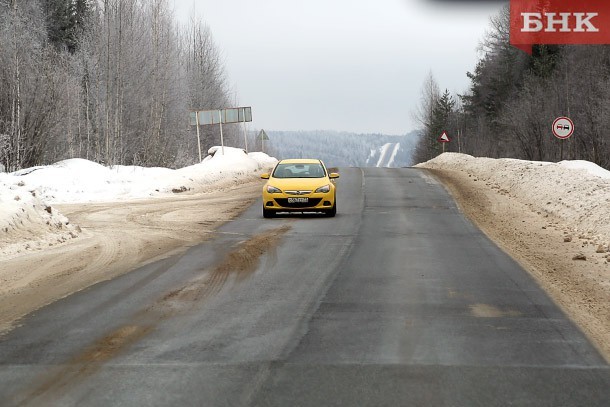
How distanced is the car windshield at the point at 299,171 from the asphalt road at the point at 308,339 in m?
8.19

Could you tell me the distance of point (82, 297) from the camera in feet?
28.5

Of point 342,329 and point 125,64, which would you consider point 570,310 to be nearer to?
point 342,329

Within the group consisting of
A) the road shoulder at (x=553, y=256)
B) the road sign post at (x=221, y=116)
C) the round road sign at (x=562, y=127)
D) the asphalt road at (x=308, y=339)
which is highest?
the road sign post at (x=221, y=116)

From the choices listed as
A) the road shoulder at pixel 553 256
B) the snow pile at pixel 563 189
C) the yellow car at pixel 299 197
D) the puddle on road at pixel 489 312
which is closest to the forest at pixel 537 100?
the snow pile at pixel 563 189

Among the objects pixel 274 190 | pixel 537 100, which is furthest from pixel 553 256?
pixel 537 100

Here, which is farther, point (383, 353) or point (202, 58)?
point (202, 58)

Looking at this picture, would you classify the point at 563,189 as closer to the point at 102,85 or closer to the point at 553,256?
the point at 553,256

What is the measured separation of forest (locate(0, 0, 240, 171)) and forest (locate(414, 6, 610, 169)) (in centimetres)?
2428

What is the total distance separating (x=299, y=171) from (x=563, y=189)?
742 cm

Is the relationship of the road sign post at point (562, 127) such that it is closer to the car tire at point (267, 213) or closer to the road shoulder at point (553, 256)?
the road shoulder at point (553, 256)

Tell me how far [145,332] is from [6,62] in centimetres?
2875

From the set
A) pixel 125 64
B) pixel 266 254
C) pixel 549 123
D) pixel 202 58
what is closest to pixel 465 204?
pixel 266 254

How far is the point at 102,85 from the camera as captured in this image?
172 ft

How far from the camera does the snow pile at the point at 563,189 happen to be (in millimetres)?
15484
